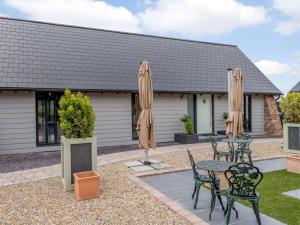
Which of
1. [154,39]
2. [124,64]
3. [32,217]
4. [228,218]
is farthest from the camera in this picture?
[154,39]

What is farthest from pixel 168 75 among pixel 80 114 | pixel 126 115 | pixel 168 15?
pixel 80 114

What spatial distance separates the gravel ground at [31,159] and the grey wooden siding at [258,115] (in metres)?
8.46

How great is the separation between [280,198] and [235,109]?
4.27 metres

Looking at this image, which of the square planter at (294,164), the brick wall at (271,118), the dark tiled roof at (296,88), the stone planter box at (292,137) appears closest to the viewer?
the square planter at (294,164)

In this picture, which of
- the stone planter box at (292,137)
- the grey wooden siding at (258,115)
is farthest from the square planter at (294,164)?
the grey wooden siding at (258,115)

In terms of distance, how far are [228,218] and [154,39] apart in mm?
13699

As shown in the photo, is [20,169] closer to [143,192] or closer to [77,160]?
[77,160]

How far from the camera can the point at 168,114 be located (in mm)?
13383

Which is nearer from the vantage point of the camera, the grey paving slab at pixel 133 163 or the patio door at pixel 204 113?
the grey paving slab at pixel 133 163

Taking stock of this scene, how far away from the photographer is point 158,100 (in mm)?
13164

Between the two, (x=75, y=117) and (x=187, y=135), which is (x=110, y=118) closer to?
(x=187, y=135)

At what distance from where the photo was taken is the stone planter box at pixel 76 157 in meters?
5.80

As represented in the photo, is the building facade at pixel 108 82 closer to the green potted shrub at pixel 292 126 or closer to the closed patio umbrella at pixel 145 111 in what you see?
the closed patio umbrella at pixel 145 111

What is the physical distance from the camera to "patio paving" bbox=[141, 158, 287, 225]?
426cm
